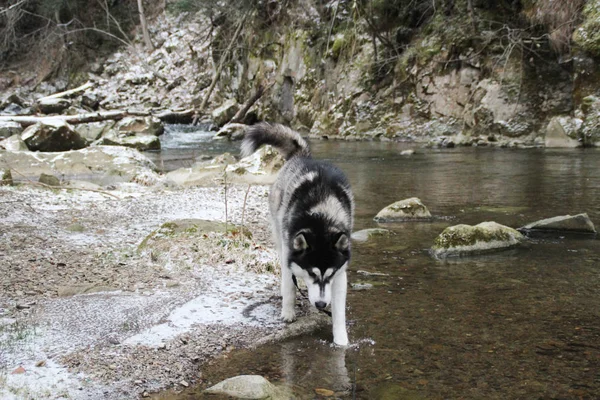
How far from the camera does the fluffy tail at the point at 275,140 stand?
522 centimetres

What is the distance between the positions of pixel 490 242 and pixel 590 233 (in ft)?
4.69

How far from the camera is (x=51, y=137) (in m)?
14.7

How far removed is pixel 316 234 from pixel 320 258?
168 mm

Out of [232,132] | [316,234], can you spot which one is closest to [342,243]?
[316,234]

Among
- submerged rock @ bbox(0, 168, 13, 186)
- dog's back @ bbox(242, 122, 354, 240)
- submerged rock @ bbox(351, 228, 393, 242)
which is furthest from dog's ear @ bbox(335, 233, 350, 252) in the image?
submerged rock @ bbox(0, 168, 13, 186)

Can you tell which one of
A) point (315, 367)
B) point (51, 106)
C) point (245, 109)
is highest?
point (51, 106)

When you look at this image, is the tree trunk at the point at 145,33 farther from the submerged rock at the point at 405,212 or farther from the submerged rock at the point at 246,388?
the submerged rock at the point at 246,388

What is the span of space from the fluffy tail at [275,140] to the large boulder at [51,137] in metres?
11.1

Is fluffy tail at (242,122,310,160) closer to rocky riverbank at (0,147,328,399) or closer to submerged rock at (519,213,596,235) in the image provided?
rocky riverbank at (0,147,328,399)

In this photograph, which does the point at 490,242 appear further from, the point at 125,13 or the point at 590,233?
the point at 125,13

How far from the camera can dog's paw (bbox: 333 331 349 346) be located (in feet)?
12.0

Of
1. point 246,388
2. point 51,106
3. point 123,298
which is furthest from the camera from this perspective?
point 51,106

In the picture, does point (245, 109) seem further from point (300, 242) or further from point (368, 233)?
point (300, 242)

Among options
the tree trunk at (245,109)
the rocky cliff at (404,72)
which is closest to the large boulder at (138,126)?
the tree trunk at (245,109)
